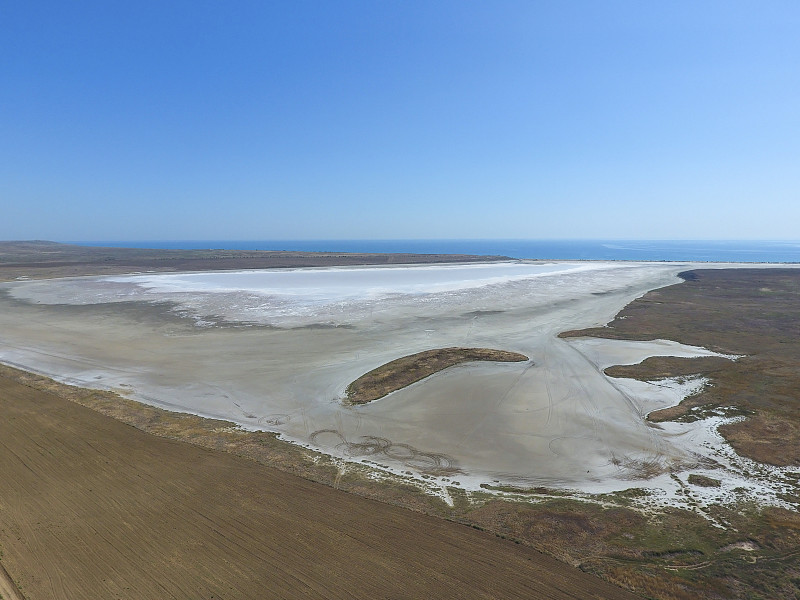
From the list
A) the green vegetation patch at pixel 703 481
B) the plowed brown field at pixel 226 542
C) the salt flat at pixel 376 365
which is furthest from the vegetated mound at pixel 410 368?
the green vegetation patch at pixel 703 481

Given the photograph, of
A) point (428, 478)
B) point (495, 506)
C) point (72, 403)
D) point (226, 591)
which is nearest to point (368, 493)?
point (428, 478)

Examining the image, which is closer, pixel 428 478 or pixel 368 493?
pixel 368 493

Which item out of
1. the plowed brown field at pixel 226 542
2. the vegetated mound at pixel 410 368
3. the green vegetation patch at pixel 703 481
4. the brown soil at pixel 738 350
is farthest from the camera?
the vegetated mound at pixel 410 368

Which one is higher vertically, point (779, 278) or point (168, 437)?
point (779, 278)

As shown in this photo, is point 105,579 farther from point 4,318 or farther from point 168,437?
point 4,318

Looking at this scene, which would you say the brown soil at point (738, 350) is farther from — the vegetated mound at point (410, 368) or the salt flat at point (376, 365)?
the vegetated mound at point (410, 368)

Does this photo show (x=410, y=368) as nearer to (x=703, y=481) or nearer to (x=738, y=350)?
(x=703, y=481)

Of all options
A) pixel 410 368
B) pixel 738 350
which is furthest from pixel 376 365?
pixel 738 350
